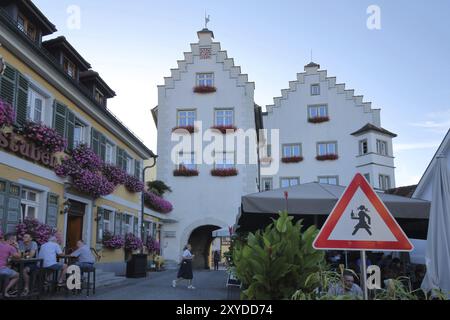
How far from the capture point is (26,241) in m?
11.0

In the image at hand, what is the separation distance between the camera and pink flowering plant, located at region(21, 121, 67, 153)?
12281 mm

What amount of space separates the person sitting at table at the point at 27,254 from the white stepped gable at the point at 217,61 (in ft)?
72.8

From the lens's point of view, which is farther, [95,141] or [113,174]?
[113,174]

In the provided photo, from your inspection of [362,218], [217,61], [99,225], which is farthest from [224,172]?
[362,218]

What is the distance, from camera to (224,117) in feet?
104

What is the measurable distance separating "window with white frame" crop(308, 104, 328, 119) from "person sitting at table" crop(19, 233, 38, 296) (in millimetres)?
25914

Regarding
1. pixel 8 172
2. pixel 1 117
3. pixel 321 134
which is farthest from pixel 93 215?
pixel 321 134

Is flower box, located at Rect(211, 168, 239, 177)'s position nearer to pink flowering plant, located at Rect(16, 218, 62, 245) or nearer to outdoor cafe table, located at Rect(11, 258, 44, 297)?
pink flowering plant, located at Rect(16, 218, 62, 245)

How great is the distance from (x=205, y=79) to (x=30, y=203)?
21.0 metres

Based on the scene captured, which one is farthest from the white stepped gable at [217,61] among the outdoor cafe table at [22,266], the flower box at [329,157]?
the outdoor cafe table at [22,266]

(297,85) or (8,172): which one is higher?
(297,85)

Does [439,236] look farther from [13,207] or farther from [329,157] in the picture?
[329,157]
